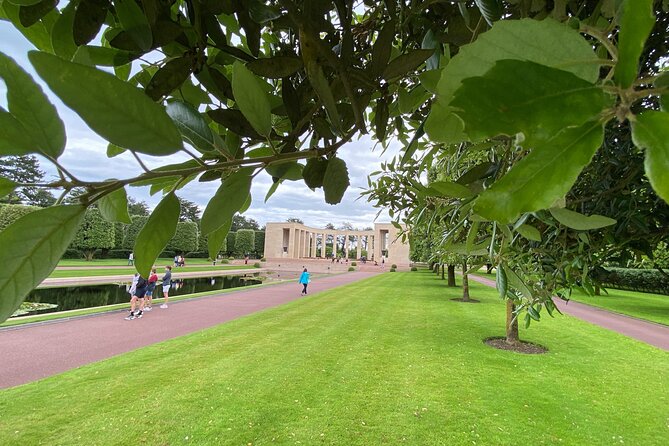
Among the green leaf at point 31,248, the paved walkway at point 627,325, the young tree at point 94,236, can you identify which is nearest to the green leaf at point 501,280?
the green leaf at point 31,248

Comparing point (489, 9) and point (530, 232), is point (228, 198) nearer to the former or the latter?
point (489, 9)

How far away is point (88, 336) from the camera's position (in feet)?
32.8

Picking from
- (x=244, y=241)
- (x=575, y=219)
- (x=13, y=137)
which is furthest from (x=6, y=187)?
(x=244, y=241)

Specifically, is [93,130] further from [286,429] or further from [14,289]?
[286,429]

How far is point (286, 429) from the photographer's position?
549 centimetres

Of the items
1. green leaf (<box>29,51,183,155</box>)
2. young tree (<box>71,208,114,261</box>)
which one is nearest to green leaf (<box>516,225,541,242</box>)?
green leaf (<box>29,51,183,155</box>)

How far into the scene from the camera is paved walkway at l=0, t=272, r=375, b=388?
784cm

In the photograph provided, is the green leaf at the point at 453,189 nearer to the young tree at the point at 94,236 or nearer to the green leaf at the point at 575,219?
the green leaf at the point at 575,219

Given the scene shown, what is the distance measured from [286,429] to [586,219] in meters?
5.69

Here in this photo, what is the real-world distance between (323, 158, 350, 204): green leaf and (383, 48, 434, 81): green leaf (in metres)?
0.21

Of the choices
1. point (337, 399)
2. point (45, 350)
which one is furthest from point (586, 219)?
point (45, 350)

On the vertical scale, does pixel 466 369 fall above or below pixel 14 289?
below

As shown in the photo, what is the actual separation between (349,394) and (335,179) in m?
6.55

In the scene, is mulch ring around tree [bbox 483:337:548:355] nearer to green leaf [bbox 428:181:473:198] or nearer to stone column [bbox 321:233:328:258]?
green leaf [bbox 428:181:473:198]
